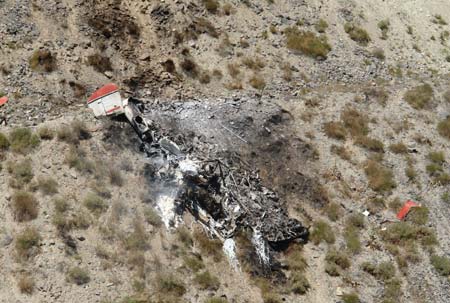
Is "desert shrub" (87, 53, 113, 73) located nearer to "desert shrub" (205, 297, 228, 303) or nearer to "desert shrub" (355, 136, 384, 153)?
"desert shrub" (355, 136, 384, 153)

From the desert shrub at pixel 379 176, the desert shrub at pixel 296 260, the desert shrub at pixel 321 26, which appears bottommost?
the desert shrub at pixel 296 260

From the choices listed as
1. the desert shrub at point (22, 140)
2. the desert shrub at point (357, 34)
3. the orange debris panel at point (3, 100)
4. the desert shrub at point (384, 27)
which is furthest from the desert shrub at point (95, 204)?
the desert shrub at point (384, 27)

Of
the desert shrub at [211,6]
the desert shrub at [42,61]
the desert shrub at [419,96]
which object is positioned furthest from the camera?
the desert shrub at [211,6]

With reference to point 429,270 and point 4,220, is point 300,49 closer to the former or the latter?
point 429,270

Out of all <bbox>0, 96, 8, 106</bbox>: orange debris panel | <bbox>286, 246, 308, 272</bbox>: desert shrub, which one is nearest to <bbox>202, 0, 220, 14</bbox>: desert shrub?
<bbox>0, 96, 8, 106</bbox>: orange debris panel

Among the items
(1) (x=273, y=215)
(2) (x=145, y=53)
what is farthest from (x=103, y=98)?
(1) (x=273, y=215)

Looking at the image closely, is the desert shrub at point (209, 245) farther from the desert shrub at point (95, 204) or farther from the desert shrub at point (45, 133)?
the desert shrub at point (45, 133)
